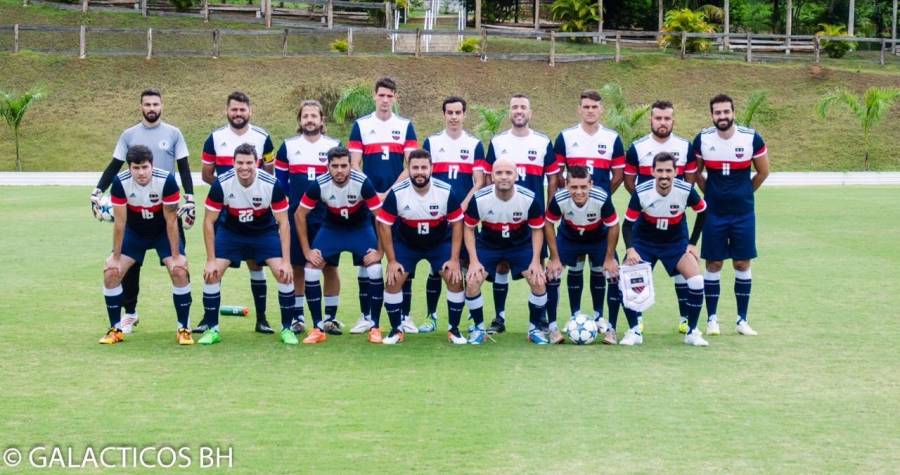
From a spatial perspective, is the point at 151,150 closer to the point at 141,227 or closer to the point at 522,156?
the point at 141,227

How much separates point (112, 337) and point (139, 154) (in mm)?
1721

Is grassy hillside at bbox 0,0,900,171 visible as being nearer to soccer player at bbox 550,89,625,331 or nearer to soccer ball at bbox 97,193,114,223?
soccer ball at bbox 97,193,114,223

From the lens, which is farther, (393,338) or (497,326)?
(497,326)

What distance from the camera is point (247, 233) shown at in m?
10.1

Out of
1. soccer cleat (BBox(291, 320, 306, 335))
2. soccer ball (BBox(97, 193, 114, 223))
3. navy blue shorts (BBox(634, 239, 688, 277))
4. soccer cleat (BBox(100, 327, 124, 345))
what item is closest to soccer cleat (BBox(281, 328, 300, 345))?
soccer cleat (BBox(291, 320, 306, 335))

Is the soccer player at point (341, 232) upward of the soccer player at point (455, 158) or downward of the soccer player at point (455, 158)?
downward

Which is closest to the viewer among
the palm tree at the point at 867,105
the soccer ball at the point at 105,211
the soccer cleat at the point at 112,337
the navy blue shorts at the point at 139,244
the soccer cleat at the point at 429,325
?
the soccer cleat at the point at 112,337

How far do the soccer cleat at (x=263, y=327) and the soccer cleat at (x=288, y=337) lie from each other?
56 cm

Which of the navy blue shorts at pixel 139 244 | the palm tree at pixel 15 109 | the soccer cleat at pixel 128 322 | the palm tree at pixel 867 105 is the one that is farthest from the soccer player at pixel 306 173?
the palm tree at pixel 867 105

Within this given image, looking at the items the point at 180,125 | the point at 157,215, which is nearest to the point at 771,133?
the point at 180,125

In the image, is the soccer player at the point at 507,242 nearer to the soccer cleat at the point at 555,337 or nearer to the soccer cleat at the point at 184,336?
the soccer cleat at the point at 555,337

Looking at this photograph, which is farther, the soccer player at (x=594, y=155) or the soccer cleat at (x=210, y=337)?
the soccer player at (x=594, y=155)

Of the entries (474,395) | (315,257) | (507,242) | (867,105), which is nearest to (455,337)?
(507,242)

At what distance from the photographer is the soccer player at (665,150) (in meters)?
10.6
